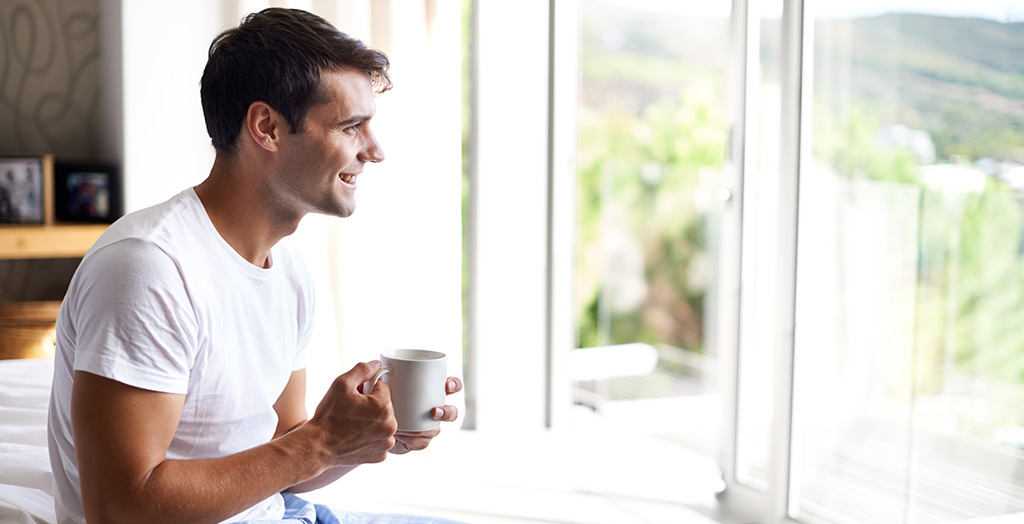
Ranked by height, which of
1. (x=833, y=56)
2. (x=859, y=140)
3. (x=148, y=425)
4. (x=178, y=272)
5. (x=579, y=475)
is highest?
(x=833, y=56)

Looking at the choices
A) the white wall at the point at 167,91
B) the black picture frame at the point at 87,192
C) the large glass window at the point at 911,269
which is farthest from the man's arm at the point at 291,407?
the black picture frame at the point at 87,192

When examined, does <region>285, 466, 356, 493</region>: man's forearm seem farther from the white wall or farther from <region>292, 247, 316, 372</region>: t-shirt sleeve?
the white wall

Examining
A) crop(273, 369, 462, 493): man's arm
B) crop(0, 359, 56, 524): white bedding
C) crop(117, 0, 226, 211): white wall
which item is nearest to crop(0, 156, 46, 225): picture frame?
crop(117, 0, 226, 211): white wall

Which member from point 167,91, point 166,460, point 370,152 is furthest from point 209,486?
point 167,91

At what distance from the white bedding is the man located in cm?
15

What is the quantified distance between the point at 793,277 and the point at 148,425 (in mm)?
1615

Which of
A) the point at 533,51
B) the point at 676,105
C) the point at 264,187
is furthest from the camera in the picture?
the point at 676,105

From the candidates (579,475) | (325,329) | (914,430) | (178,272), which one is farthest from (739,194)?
(178,272)

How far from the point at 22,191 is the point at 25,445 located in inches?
58.3

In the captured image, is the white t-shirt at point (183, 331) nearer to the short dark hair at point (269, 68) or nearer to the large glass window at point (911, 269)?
the short dark hair at point (269, 68)

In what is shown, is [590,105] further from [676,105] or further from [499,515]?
[499,515]

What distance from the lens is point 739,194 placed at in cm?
224

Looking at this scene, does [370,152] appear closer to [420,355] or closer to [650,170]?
[420,355]

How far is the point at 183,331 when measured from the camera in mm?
909
